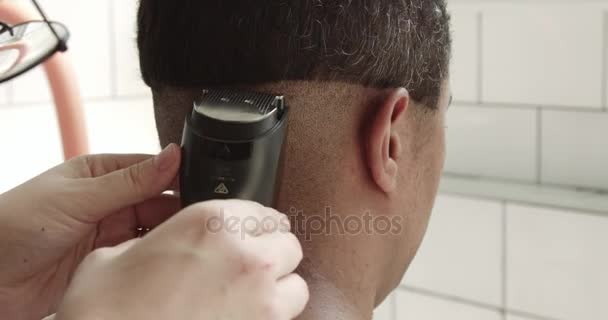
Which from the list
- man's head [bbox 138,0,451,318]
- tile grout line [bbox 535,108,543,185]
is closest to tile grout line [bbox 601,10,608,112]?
tile grout line [bbox 535,108,543,185]

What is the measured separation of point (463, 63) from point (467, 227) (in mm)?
368

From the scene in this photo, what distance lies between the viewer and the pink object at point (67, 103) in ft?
3.51

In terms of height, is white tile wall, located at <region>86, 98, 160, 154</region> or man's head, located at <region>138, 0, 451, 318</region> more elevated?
man's head, located at <region>138, 0, 451, 318</region>

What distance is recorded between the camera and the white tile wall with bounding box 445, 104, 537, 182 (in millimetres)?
1591

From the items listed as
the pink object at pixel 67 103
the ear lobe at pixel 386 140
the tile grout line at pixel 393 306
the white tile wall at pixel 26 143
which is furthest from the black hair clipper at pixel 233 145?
the tile grout line at pixel 393 306

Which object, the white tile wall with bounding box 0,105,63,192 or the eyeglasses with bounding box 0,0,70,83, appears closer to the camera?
the eyeglasses with bounding box 0,0,70,83

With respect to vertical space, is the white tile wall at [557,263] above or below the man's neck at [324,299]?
below

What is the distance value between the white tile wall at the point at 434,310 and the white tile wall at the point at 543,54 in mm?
450

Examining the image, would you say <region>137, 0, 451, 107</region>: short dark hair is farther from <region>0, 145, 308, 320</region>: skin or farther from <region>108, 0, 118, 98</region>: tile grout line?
<region>108, 0, 118, 98</region>: tile grout line

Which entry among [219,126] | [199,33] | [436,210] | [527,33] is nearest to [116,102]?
[436,210]

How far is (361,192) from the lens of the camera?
0.73m

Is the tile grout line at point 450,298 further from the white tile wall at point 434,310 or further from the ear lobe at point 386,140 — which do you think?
the ear lobe at point 386,140

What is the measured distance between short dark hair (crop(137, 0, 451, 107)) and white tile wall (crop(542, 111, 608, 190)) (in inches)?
34.5

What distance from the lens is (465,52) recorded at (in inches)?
65.7
